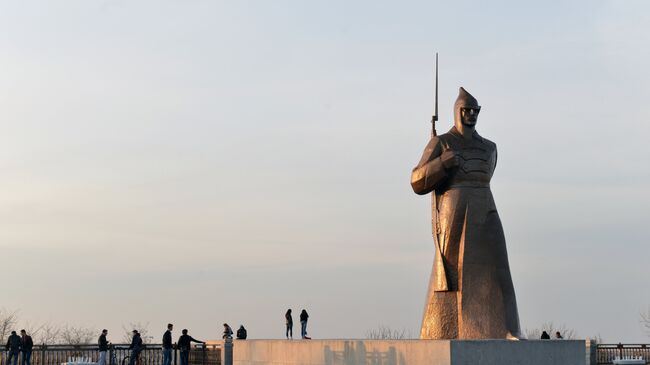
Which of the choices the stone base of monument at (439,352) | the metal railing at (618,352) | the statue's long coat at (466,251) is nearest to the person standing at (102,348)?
the stone base of monument at (439,352)

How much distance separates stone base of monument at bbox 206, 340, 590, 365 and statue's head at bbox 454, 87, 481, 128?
191 inches

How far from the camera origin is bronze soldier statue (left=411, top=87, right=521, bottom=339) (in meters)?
22.0

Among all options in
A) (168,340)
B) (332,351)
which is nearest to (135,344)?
(168,340)

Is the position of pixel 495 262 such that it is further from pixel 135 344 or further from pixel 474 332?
pixel 135 344

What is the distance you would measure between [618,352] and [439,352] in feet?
74.3

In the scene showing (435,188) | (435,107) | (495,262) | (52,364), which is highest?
(435,107)

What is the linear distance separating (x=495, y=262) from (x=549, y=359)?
230 centimetres

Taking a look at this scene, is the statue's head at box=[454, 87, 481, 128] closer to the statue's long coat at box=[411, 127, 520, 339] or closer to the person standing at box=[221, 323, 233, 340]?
the statue's long coat at box=[411, 127, 520, 339]

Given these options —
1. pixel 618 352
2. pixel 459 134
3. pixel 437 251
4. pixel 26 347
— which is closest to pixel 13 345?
pixel 26 347

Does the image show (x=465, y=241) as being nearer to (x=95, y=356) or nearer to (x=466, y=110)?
(x=466, y=110)

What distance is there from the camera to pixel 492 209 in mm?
22766

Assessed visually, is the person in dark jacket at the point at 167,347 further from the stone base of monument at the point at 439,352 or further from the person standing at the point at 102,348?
the stone base of monument at the point at 439,352

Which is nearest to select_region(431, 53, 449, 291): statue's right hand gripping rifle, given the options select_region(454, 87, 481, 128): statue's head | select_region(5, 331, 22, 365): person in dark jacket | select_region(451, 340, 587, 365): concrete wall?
select_region(454, 87, 481, 128): statue's head

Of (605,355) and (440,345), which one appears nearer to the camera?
(440,345)
